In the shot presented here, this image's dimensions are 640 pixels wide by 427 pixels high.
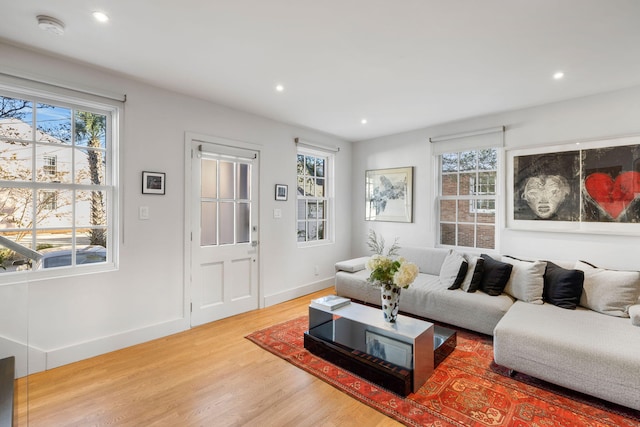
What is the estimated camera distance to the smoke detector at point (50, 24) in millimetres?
1929

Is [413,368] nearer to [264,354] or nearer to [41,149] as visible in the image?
[264,354]

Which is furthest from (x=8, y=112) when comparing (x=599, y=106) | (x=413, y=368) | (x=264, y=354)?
(x=599, y=106)

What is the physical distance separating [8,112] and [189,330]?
8.07ft

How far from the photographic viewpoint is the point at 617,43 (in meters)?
2.20

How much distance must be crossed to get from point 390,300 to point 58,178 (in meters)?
2.97

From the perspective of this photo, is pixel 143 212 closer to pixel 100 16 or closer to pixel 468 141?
pixel 100 16

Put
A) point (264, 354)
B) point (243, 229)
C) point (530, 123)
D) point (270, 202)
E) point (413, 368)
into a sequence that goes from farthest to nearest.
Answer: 1. point (270, 202)
2. point (243, 229)
3. point (530, 123)
4. point (264, 354)
5. point (413, 368)

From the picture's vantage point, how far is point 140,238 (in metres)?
2.98

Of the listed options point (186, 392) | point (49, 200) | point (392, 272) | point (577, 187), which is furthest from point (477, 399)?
point (49, 200)

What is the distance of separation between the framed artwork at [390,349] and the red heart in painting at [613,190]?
2518 millimetres

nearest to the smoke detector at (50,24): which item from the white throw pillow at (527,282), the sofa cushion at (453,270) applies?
the sofa cushion at (453,270)

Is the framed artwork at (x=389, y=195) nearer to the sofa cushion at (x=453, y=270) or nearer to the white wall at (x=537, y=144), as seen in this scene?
the white wall at (x=537, y=144)

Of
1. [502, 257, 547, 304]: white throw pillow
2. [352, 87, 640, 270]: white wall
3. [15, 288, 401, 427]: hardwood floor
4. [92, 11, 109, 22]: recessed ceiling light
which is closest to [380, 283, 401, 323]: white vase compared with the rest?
[15, 288, 401, 427]: hardwood floor

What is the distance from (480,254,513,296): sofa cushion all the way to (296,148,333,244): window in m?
2.48
